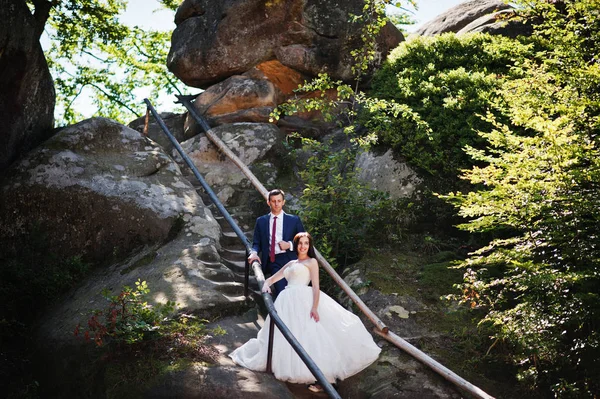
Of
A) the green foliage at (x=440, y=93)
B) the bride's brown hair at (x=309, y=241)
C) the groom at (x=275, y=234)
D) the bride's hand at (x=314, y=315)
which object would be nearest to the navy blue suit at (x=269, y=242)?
the groom at (x=275, y=234)

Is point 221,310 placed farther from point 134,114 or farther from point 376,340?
point 134,114

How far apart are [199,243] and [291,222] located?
1944mm

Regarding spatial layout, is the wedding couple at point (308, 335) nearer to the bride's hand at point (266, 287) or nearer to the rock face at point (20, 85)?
the bride's hand at point (266, 287)

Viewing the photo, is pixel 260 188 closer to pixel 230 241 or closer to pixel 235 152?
pixel 230 241

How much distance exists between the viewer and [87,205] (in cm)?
852

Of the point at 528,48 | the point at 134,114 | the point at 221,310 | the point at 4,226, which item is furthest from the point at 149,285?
the point at 134,114

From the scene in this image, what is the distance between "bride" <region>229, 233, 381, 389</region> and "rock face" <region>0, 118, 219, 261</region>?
2858 mm

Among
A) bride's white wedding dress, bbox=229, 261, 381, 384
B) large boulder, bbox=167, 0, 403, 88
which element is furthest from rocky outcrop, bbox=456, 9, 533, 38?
bride's white wedding dress, bbox=229, 261, 381, 384

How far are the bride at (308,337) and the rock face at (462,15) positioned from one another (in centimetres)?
995

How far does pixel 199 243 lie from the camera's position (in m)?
8.24

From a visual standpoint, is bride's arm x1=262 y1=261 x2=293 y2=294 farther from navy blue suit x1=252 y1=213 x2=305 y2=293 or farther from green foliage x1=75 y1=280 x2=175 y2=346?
green foliage x1=75 y1=280 x2=175 y2=346

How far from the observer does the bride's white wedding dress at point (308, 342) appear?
561 cm

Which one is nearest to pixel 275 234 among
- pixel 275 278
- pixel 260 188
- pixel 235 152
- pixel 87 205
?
pixel 275 278

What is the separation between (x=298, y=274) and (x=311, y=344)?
80cm
